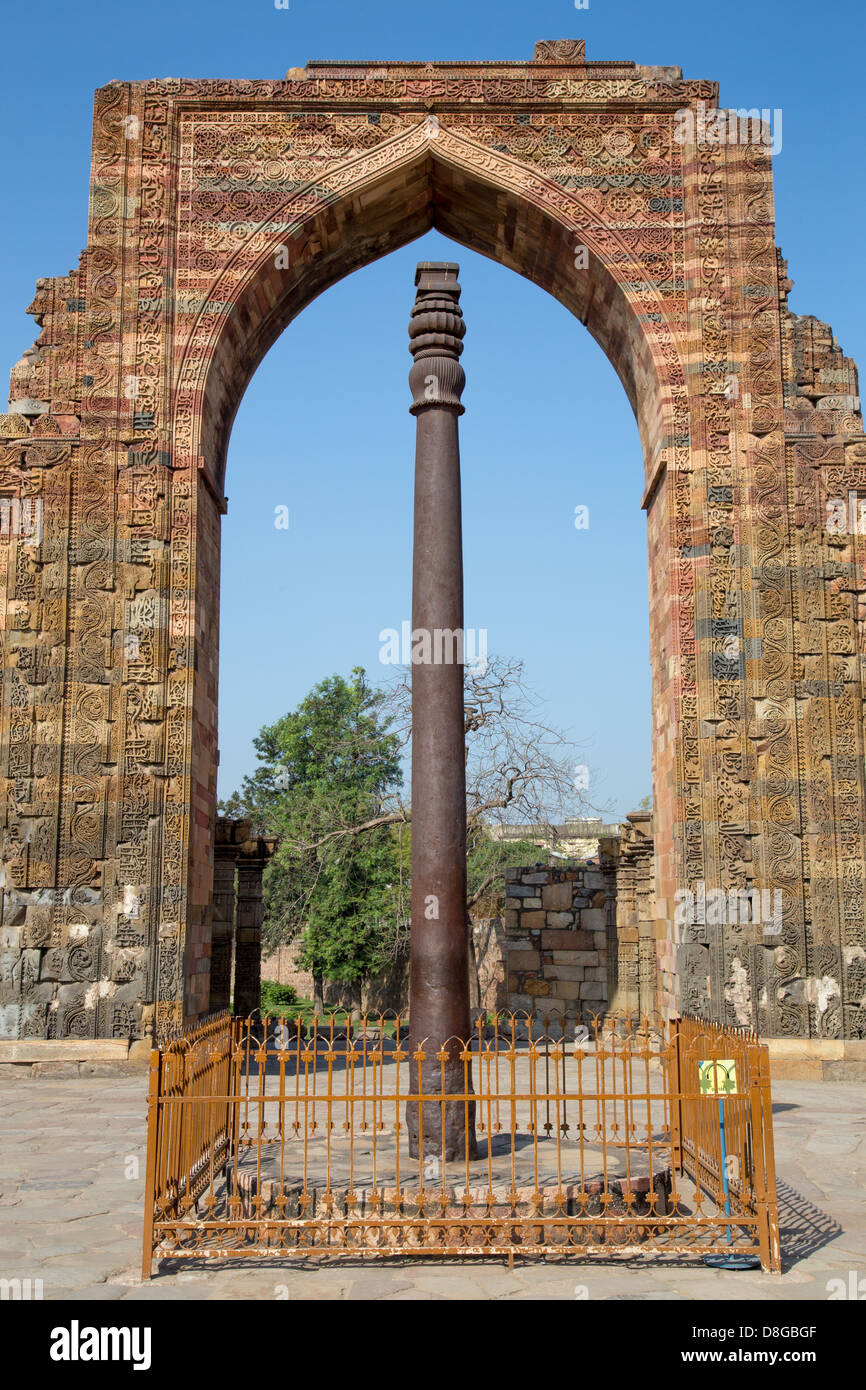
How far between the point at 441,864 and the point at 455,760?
0.49 m

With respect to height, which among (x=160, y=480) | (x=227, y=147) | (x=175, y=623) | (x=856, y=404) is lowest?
(x=175, y=623)

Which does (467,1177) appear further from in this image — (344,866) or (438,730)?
(344,866)

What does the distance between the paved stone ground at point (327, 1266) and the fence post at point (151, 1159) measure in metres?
0.09

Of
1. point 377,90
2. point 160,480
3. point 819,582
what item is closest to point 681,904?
Result: point 819,582

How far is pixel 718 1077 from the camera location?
4898mm

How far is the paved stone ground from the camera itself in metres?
4.15

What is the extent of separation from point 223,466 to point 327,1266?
879cm

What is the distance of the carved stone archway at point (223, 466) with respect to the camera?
400 inches

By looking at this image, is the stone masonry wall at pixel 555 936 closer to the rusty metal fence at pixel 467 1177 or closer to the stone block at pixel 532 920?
the stone block at pixel 532 920

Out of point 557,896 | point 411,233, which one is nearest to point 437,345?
point 411,233

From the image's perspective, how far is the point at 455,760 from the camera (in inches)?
229

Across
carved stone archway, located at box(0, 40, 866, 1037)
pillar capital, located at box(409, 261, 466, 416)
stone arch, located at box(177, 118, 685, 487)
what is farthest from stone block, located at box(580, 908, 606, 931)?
pillar capital, located at box(409, 261, 466, 416)

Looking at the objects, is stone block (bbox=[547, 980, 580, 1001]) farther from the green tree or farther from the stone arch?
the stone arch
